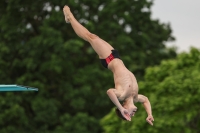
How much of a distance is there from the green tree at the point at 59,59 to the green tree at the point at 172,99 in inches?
147

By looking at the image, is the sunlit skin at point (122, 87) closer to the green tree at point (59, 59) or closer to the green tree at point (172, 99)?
the green tree at point (172, 99)

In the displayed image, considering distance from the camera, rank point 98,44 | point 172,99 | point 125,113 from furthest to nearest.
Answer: point 172,99 → point 98,44 → point 125,113

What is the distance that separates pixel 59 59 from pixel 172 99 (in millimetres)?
6331

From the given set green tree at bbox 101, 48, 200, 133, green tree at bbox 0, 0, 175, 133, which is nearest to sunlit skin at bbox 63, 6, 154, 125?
green tree at bbox 101, 48, 200, 133

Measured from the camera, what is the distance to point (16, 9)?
3375 cm

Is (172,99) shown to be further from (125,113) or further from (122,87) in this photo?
(125,113)

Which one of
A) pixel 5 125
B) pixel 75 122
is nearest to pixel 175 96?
pixel 75 122

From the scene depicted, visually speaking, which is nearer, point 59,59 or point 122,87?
point 122,87

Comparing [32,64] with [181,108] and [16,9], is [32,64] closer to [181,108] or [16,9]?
[16,9]

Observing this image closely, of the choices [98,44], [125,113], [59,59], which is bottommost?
[125,113]

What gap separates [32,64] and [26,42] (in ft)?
5.11

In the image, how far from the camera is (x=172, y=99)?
28.5 m

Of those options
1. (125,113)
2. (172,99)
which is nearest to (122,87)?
(125,113)

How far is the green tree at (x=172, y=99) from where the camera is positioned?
2822 cm
